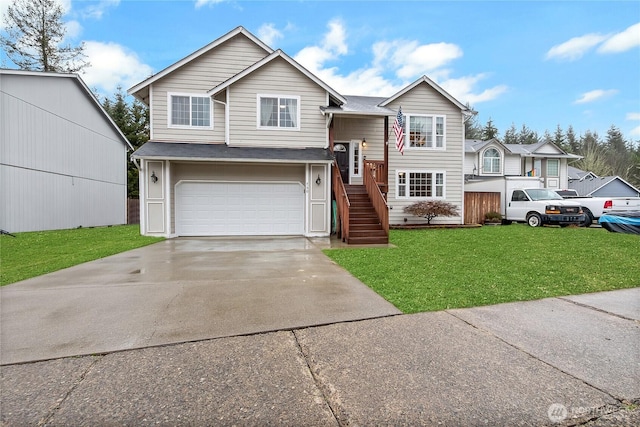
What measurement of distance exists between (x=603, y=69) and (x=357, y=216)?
→ 834 cm

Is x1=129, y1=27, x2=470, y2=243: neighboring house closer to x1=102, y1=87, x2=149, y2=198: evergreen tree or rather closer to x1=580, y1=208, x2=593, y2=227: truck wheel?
x1=580, y1=208, x2=593, y2=227: truck wheel

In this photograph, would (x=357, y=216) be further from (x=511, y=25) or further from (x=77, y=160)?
(x=77, y=160)

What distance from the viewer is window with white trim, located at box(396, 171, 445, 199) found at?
1475 cm

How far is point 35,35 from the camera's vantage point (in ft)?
68.4

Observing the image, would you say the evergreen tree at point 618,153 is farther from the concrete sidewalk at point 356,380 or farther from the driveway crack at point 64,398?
the driveway crack at point 64,398

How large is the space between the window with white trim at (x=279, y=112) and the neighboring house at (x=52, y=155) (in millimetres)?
10068

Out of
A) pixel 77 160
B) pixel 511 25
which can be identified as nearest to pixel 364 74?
pixel 511 25

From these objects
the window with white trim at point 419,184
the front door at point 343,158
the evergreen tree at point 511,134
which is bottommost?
the window with white trim at point 419,184

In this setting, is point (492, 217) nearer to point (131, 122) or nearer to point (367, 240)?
point (367, 240)

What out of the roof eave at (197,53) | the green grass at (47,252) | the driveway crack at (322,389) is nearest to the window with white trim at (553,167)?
the roof eave at (197,53)

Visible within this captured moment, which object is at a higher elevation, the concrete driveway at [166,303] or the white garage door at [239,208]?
the white garage door at [239,208]

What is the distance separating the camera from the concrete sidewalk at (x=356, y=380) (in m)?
2.07

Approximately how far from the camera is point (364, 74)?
902 inches

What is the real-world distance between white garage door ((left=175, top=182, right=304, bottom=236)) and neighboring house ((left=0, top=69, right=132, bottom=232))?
278 inches
